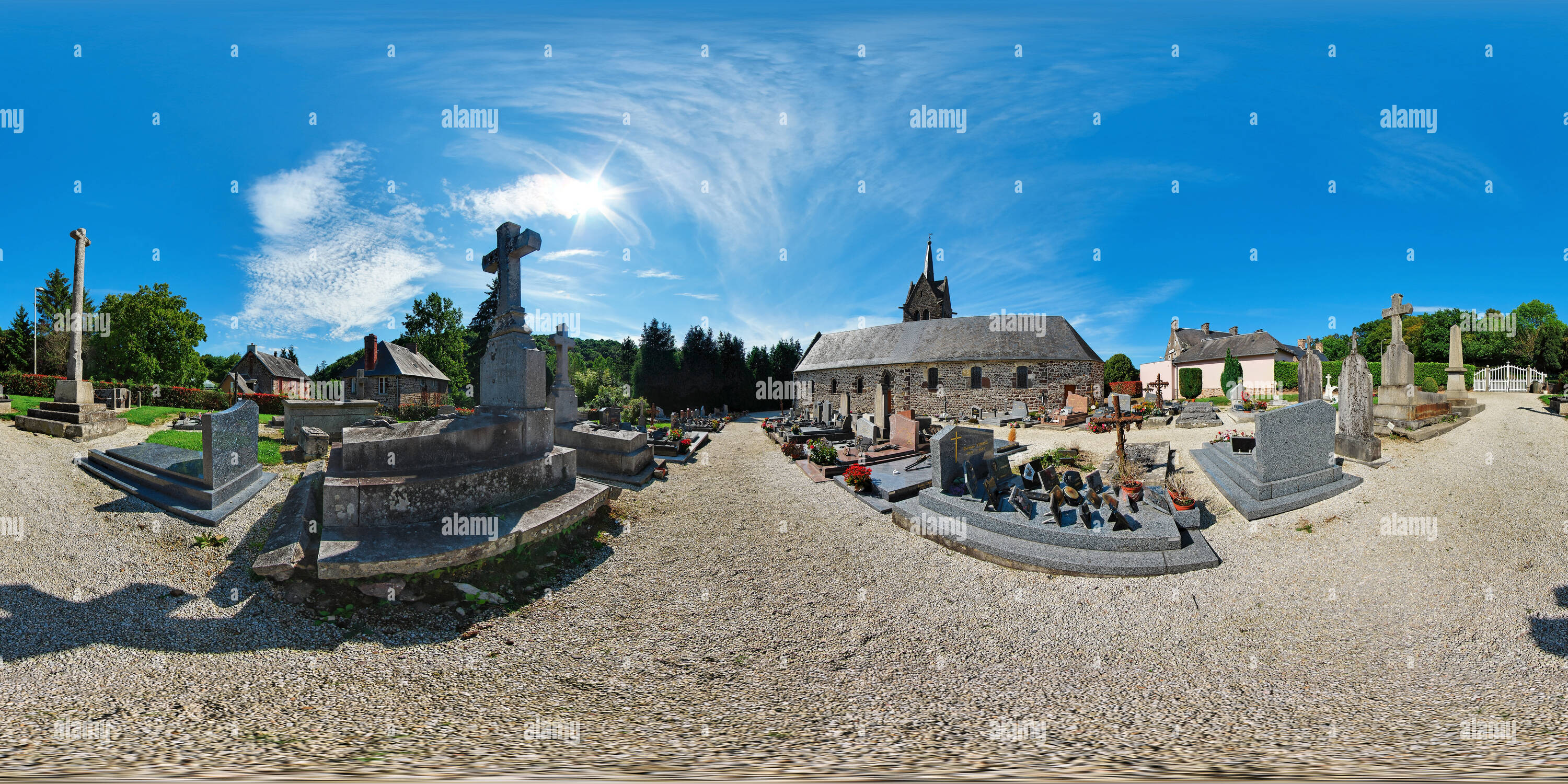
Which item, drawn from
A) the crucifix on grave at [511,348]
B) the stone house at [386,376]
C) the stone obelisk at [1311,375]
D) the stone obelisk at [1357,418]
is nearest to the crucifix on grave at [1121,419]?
the stone obelisk at [1311,375]

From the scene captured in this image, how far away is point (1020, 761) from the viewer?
122 inches

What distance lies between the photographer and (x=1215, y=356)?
40656 mm

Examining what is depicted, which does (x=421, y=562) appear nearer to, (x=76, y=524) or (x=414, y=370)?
(x=76, y=524)

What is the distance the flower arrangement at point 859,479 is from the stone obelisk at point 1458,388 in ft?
46.0

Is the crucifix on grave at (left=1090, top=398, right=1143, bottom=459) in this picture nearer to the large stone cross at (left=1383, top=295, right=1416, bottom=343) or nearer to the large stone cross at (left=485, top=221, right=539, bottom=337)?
the large stone cross at (left=1383, top=295, right=1416, bottom=343)

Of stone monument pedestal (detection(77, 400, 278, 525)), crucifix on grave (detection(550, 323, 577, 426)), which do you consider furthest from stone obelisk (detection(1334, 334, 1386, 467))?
stone monument pedestal (detection(77, 400, 278, 525))

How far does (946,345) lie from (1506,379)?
22.9 metres

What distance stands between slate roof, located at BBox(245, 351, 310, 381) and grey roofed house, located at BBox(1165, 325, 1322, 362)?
6406 centimetres

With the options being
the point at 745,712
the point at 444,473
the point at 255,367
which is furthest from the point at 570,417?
the point at 255,367

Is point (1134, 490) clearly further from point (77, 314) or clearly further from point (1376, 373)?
point (1376, 373)

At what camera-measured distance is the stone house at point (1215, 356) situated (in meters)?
37.0

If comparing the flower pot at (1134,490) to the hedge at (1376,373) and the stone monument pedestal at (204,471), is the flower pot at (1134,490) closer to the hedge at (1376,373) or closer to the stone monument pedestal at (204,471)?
the stone monument pedestal at (204,471)

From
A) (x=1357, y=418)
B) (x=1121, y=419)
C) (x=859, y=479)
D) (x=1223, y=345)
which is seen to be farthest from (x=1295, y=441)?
(x=1223, y=345)

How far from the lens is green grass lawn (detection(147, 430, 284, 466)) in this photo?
10.3 m
